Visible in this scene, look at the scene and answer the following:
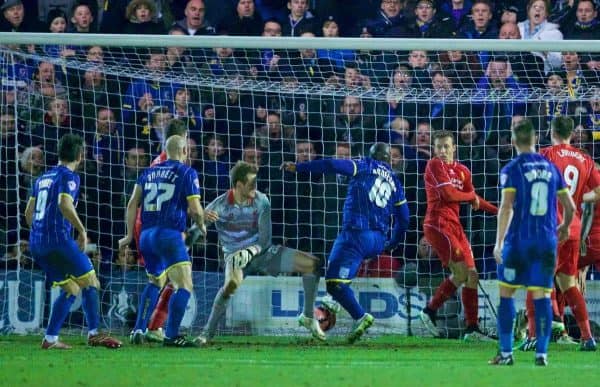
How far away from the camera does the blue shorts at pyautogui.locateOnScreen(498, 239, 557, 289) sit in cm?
1004

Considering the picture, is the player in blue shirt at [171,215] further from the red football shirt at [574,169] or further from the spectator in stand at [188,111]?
the red football shirt at [574,169]

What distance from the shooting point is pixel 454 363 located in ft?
35.0

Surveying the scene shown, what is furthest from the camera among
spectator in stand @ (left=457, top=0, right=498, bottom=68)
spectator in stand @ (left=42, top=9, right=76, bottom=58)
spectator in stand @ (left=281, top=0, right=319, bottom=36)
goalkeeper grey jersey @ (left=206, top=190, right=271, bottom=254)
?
spectator in stand @ (left=281, top=0, right=319, bottom=36)

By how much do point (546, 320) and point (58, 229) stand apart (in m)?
4.53

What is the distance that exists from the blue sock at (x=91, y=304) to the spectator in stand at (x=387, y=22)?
537cm

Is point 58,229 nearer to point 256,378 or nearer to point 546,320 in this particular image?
point 256,378

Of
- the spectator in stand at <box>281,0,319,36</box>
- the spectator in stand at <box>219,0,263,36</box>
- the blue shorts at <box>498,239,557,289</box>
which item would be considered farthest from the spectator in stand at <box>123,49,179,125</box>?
the blue shorts at <box>498,239,557,289</box>

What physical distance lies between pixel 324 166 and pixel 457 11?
4091mm

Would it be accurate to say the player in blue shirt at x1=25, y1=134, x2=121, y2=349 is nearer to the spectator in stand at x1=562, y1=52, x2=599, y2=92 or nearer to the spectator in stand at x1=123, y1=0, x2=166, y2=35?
the spectator in stand at x1=123, y1=0, x2=166, y2=35

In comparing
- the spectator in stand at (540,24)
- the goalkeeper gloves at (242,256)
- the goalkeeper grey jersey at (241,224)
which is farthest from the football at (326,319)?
the spectator in stand at (540,24)

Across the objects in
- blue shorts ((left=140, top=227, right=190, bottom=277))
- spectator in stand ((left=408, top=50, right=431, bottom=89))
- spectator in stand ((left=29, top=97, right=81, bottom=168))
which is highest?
spectator in stand ((left=408, top=50, right=431, bottom=89))

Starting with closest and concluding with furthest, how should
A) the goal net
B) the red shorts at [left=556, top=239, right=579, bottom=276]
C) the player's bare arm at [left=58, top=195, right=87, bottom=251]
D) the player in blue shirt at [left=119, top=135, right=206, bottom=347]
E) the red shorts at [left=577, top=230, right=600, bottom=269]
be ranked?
1. the player's bare arm at [left=58, top=195, right=87, bottom=251]
2. the player in blue shirt at [left=119, top=135, right=206, bottom=347]
3. the red shorts at [left=556, top=239, right=579, bottom=276]
4. the red shorts at [left=577, top=230, right=600, bottom=269]
5. the goal net

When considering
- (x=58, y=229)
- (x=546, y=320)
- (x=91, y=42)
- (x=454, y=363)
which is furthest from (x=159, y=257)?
(x=546, y=320)

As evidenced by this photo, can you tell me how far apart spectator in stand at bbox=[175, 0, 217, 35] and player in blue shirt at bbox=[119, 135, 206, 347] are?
3.92 m
